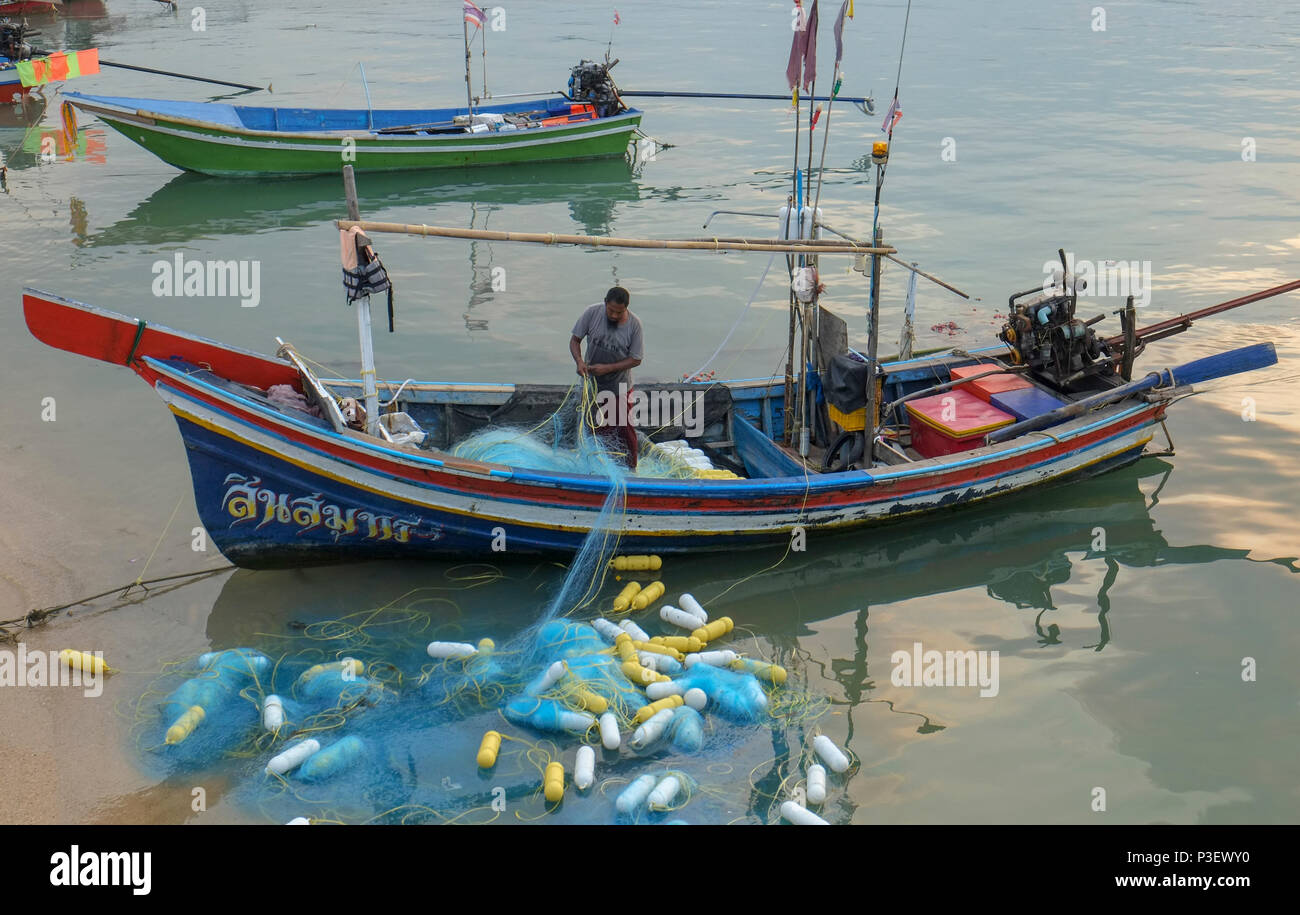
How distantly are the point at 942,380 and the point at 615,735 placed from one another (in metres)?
6.02

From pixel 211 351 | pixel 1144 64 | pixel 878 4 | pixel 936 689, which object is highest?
pixel 878 4

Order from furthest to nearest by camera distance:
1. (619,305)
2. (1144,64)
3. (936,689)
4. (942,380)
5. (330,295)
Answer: (1144,64) → (330,295) → (942,380) → (619,305) → (936,689)

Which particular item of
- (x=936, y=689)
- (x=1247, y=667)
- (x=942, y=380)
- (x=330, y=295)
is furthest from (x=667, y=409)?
(x=330, y=295)

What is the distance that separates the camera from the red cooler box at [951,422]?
402 inches

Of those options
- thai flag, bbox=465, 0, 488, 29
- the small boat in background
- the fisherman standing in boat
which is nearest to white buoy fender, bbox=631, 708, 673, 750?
the fisherman standing in boat

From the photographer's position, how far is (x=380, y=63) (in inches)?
1384

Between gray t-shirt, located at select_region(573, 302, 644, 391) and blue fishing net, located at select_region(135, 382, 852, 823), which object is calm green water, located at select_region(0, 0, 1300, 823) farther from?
gray t-shirt, located at select_region(573, 302, 644, 391)

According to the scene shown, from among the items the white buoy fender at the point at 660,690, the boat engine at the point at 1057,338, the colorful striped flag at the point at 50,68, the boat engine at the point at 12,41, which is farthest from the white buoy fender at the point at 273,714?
the boat engine at the point at 12,41

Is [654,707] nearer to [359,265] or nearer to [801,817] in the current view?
[801,817]

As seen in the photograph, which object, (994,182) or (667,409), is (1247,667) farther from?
(994,182)

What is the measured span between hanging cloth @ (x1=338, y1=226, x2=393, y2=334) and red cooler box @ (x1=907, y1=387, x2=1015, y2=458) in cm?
507

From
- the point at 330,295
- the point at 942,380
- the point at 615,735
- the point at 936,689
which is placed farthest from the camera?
the point at 330,295

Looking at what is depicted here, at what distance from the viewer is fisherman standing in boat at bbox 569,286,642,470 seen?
9.48 meters

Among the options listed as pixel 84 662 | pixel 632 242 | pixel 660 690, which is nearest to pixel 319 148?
pixel 632 242
